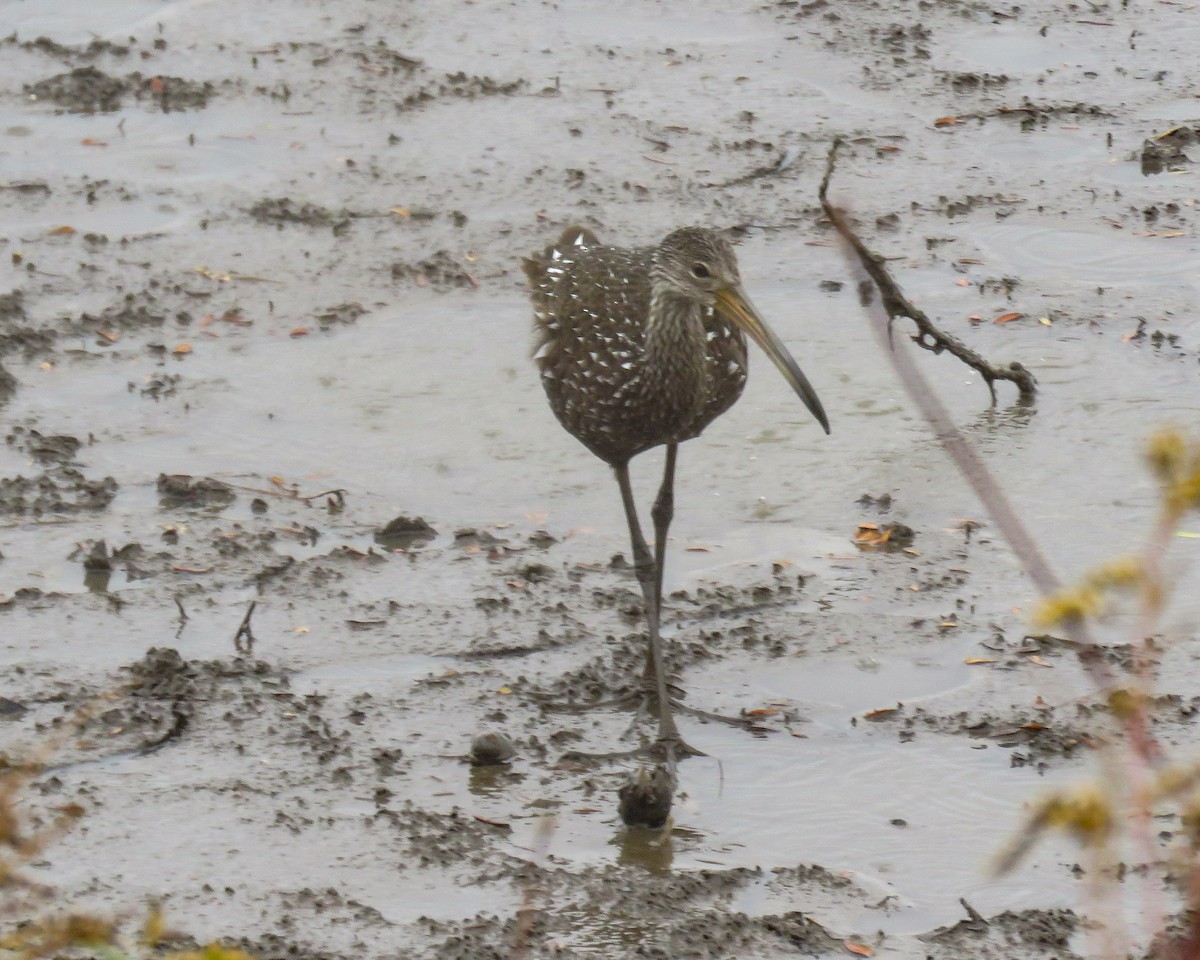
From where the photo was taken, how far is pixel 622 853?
4.55 metres

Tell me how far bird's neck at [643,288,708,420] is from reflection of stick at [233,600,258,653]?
1369 mm

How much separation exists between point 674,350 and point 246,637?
158cm

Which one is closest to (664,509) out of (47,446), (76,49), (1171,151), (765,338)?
(765,338)

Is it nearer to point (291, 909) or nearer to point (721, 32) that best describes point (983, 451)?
point (291, 909)

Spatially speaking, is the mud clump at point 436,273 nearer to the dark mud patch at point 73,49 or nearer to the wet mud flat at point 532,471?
the wet mud flat at point 532,471

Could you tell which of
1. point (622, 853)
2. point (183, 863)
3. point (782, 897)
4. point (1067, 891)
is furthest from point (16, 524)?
point (1067, 891)

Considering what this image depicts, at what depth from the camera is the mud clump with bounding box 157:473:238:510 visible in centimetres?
632

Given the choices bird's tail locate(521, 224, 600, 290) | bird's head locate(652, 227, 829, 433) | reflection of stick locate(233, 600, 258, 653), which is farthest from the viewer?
bird's tail locate(521, 224, 600, 290)

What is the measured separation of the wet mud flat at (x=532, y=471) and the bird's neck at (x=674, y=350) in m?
0.84

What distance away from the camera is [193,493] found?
6340mm

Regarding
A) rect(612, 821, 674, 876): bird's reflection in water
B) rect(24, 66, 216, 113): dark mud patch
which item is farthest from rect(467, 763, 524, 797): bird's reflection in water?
rect(24, 66, 216, 113): dark mud patch

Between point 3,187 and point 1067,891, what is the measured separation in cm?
639

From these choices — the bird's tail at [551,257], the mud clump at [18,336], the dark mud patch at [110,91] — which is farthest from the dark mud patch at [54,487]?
the dark mud patch at [110,91]

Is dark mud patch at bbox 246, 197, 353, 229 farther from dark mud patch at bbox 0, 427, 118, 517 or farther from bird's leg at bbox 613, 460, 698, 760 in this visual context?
bird's leg at bbox 613, 460, 698, 760
